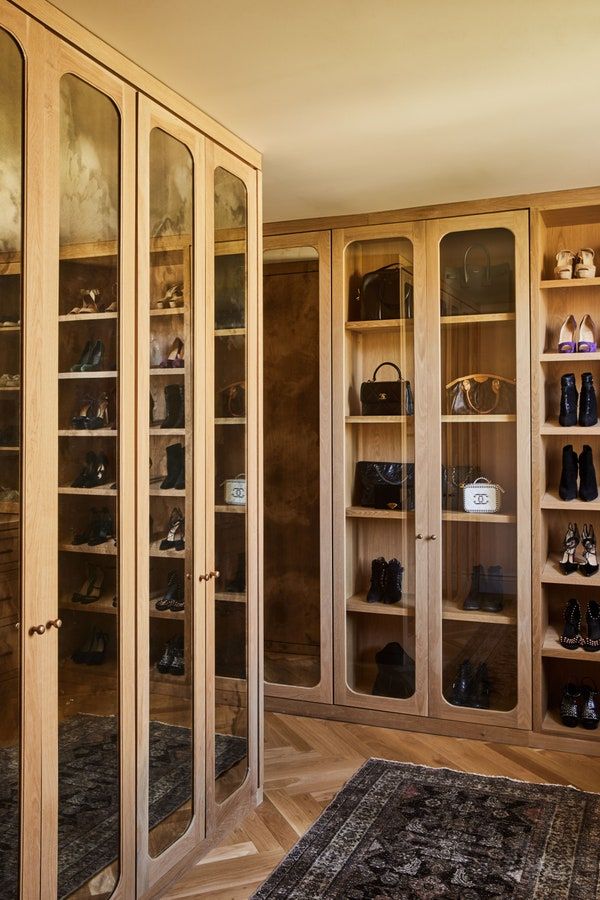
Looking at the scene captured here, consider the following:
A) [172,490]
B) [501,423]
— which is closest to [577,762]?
[501,423]

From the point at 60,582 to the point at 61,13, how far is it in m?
1.44

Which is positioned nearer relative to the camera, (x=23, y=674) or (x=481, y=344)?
(x=23, y=674)

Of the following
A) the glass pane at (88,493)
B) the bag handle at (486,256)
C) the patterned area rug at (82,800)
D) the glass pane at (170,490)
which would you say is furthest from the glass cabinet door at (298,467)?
the glass pane at (88,493)

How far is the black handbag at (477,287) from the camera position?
3.89m

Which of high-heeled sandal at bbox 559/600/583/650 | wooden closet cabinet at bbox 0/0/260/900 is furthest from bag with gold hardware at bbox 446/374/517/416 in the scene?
wooden closet cabinet at bbox 0/0/260/900

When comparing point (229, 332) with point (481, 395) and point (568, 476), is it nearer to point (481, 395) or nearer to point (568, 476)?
point (481, 395)

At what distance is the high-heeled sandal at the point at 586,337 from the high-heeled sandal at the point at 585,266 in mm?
194

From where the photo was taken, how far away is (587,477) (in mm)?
3840

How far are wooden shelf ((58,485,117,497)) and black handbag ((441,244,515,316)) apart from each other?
7.36ft

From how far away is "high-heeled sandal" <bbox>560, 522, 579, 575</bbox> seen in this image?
12.6ft

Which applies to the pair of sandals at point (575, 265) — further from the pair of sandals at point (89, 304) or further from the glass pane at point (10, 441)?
the glass pane at point (10, 441)

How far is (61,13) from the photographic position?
2068mm

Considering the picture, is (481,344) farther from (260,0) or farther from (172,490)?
(260,0)

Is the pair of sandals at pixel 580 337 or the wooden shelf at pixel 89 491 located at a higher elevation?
the pair of sandals at pixel 580 337
